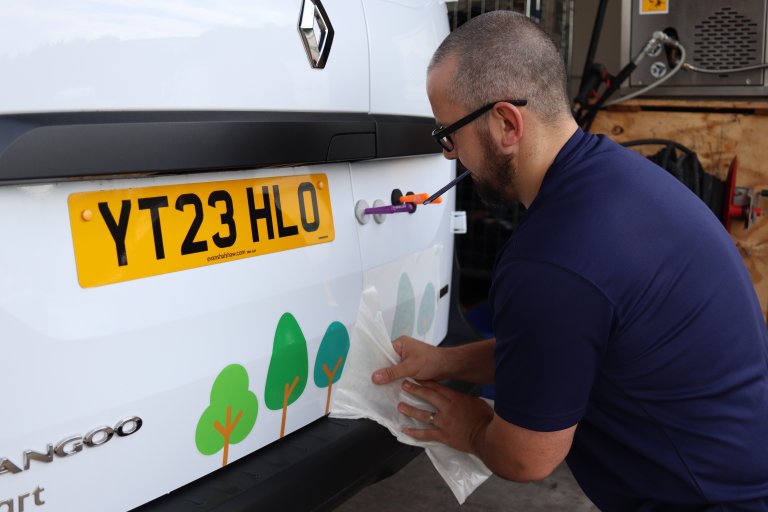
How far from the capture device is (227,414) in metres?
1.63

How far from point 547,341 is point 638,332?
0.18 meters

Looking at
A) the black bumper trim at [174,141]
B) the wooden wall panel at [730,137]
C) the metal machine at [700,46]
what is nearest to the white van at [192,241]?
the black bumper trim at [174,141]

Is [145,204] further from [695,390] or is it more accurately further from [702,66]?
[702,66]

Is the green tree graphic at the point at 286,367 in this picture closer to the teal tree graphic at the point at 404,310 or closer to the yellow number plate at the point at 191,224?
the yellow number plate at the point at 191,224

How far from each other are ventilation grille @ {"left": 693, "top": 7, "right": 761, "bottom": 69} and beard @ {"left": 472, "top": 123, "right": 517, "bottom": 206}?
8.62 ft

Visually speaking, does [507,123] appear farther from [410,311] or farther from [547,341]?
[410,311]

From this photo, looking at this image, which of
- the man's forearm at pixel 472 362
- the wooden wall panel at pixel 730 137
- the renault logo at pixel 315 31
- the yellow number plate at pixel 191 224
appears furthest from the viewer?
the wooden wall panel at pixel 730 137

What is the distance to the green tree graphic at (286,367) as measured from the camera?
1.73 meters

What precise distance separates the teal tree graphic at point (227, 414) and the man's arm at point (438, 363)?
308mm

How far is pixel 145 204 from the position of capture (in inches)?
57.1

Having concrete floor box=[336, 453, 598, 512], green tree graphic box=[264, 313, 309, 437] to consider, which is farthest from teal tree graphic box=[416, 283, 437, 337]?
concrete floor box=[336, 453, 598, 512]

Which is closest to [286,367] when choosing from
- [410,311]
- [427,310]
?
[410,311]

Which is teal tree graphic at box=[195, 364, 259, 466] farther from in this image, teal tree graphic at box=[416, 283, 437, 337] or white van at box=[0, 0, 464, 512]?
teal tree graphic at box=[416, 283, 437, 337]

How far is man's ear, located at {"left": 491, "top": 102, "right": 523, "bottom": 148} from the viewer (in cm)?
158
